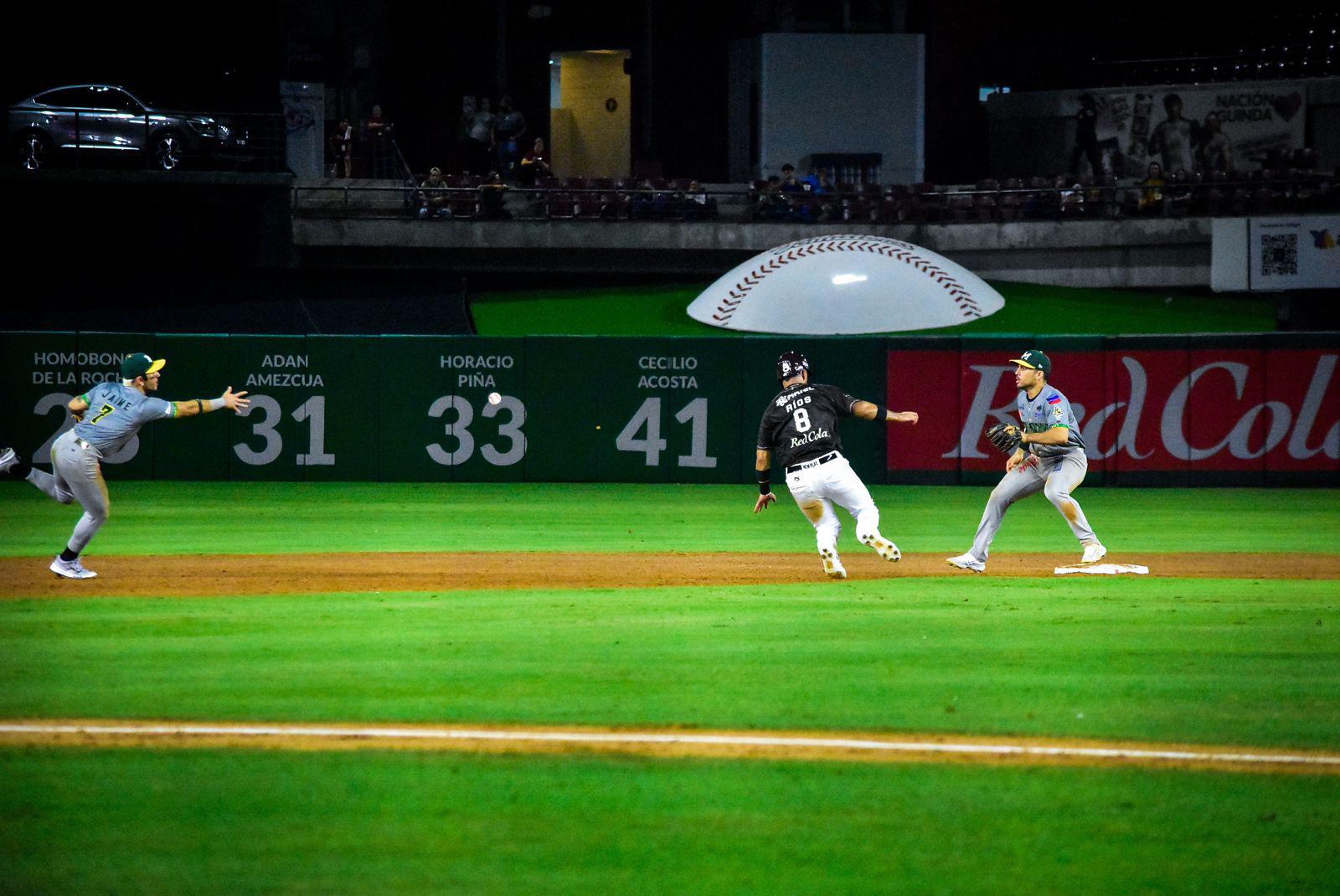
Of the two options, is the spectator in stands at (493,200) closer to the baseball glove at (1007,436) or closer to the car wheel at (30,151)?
the car wheel at (30,151)

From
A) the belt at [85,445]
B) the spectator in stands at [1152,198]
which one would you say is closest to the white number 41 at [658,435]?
the belt at [85,445]

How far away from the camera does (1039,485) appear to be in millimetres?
13000

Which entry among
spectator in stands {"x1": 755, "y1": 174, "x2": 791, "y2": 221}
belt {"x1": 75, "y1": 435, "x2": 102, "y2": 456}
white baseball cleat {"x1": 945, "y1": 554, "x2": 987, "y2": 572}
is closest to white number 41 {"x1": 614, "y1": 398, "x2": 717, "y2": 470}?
white baseball cleat {"x1": 945, "y1": 554, "x2": 987, "y2": 572}

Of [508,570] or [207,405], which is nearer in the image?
[207,405]

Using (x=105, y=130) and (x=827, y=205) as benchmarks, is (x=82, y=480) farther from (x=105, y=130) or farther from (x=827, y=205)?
(x=827, y=205)

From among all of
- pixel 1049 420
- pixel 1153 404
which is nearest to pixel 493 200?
pixel 1153 404

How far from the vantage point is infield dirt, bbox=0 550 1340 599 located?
12.7 m

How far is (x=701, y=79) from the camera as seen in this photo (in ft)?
132

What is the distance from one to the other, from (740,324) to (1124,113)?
46.1ft

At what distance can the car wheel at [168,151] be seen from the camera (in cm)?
2975

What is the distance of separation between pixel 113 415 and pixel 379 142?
21.9m

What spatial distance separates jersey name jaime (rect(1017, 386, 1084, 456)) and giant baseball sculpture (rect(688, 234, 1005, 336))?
16.0 m

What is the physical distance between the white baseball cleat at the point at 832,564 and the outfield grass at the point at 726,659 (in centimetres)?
25

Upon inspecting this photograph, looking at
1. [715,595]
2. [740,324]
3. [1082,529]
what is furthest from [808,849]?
[740,324]
